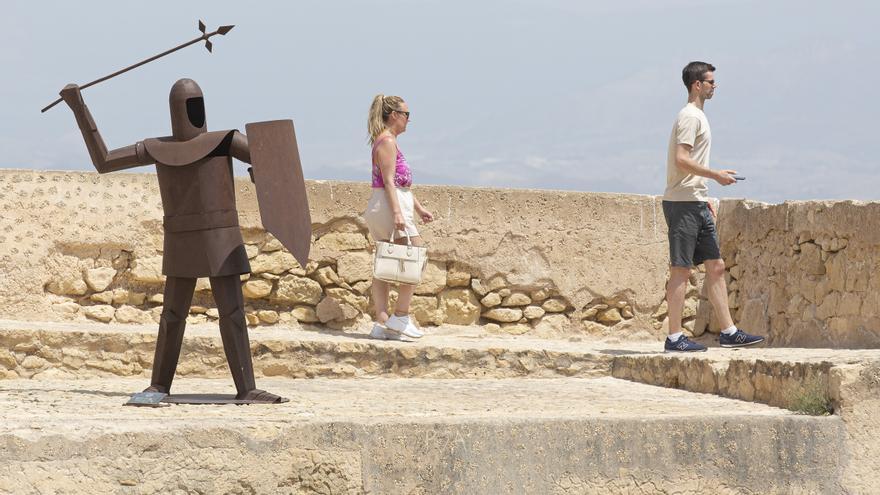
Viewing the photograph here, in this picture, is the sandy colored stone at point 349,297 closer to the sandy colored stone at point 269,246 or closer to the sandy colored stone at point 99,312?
the sandy colored stone at point 269,246

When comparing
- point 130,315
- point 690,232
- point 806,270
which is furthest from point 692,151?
point 130,315

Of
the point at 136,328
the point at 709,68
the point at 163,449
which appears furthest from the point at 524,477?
the point at 136,328

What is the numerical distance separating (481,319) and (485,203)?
87cm

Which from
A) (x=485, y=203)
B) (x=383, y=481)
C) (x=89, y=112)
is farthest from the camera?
(x=485, y=203)

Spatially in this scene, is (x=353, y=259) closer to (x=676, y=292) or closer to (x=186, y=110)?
(x=676, y=292)

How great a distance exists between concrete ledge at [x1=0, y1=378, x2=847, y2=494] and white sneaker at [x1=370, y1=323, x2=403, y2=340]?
7.90ft

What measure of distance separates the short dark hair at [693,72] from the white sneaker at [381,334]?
2435 millimetres

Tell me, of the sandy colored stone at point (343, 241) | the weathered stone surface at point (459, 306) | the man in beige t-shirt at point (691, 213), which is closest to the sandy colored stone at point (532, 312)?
the weathered stone surface at point (459, 306)

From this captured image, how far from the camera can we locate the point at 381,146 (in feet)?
26.7

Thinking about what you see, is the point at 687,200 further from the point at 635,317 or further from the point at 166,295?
the point at 166,295

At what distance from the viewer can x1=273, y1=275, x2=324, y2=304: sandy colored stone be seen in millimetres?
9008

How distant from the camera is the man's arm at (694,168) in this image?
278 inches

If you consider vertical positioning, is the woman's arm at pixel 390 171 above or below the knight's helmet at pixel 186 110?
below

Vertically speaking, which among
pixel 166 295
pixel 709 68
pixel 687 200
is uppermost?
pixel 709 68
